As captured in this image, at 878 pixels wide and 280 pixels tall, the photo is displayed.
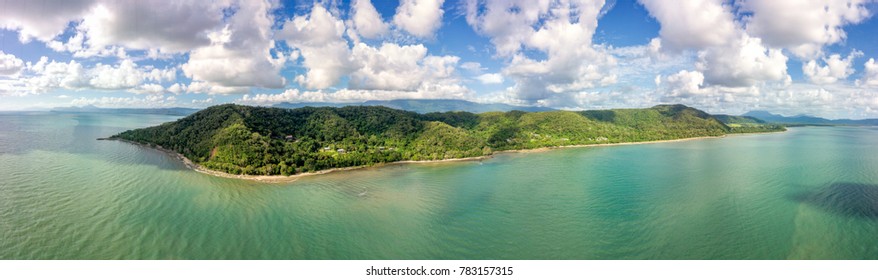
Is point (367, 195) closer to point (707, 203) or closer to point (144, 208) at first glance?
point (144, 208)

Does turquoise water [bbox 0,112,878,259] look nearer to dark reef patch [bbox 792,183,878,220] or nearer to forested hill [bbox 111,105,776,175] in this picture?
dark reef patch [bbox 792,183,878,220]

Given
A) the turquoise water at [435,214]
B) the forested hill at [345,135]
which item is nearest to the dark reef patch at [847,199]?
the turquoise water at [435,214]

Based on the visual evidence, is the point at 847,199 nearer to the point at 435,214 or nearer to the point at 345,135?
the point at 435,214

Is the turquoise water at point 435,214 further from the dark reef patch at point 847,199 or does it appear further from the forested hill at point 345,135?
the forested hill at point 345,135

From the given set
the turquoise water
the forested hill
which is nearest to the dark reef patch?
the turquoise water

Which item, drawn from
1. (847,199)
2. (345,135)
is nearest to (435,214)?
(847,199)

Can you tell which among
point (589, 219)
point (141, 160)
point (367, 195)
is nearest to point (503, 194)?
point (589, 219)
